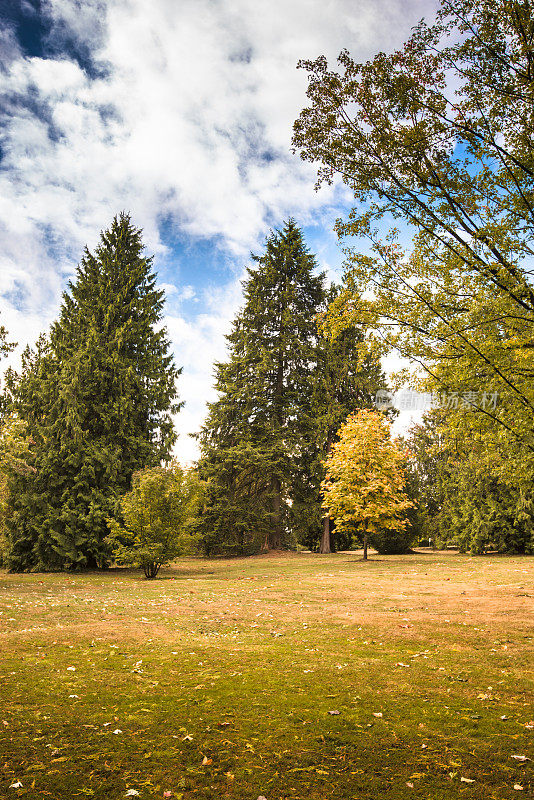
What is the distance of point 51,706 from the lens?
3.97 metres

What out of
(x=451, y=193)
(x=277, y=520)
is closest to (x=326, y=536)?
(x=277, y=520)

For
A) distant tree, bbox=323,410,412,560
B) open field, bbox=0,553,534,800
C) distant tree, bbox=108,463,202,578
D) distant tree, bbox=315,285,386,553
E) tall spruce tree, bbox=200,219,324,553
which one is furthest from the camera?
distant tree, bbox=315,285,386,553

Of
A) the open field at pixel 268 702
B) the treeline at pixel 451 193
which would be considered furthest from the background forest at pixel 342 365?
the open field at pixel 268 702

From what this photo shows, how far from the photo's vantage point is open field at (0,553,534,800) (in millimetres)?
2916

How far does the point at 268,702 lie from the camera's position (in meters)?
4.15

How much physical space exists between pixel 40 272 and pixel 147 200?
21.1 feet

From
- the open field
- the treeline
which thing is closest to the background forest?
the treeline

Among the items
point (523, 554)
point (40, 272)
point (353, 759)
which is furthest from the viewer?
point (523, 554)

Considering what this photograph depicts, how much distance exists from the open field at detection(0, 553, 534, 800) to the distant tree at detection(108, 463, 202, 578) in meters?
5.95

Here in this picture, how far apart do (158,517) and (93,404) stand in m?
9.13

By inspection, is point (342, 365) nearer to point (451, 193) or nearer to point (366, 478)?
point (366, 478)

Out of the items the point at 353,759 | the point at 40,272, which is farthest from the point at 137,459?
the point at 353,759

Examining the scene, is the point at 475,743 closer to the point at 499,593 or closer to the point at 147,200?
the point at 499,593

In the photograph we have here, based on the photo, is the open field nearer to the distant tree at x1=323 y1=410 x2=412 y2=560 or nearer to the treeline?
the treeline
